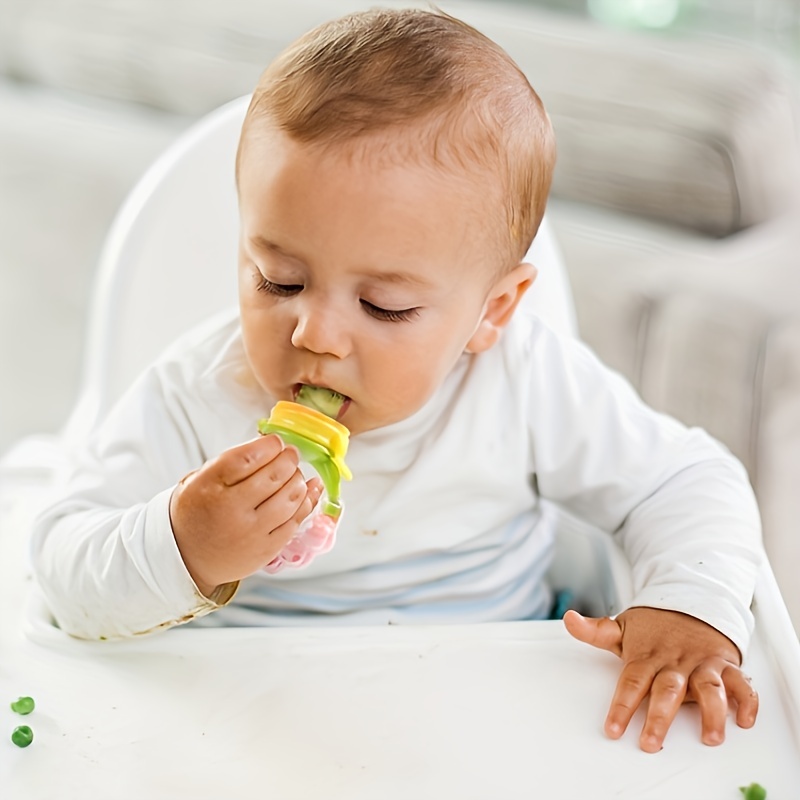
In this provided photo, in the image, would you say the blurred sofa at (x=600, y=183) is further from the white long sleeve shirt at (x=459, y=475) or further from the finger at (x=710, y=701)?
the finger at (x=710, y=701)

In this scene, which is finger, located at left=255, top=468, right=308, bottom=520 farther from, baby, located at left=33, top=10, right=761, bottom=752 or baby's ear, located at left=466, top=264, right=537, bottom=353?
baby's ear, located at left=466, top=264, right=537, bottom=353

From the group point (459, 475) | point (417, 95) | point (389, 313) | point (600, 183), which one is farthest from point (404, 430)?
point (600, 183)

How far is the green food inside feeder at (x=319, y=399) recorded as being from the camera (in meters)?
0.71

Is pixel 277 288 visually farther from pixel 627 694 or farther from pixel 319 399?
pixel 627 694

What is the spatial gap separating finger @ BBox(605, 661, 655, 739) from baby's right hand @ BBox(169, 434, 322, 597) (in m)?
0.20

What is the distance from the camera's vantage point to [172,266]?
40.3 inches

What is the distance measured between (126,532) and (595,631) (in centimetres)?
28

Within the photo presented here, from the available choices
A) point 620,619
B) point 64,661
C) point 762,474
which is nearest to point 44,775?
point 64,661

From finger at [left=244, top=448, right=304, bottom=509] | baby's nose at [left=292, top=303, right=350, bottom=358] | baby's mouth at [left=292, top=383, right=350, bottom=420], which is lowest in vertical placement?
finger at [left=244, top=448, right=304, bottom=509]

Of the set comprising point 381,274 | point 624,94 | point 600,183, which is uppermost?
point 381,274

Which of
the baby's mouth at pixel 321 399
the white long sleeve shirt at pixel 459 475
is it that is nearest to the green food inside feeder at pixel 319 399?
the baby's mouth at pixel 321 399

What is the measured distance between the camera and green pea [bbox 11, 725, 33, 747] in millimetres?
634

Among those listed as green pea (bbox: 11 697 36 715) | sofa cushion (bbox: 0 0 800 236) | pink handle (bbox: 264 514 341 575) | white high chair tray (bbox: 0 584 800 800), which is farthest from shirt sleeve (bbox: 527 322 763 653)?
sofa cushion (bbox: 0 0 800 236)

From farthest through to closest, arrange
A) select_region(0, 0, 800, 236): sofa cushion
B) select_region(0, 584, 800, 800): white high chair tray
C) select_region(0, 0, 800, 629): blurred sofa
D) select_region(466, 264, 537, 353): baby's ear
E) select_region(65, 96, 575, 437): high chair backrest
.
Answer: select_region(0, 0, 800, 236): sofa cushion → select_region(0, 0, 800, 629): blurred sofa → select_region(65, 96, 575, 437): high chair backrest → select_region(466, 264, 537, 353): baby's ear → select_region(0, 584, 800, 800): white high chair tray
